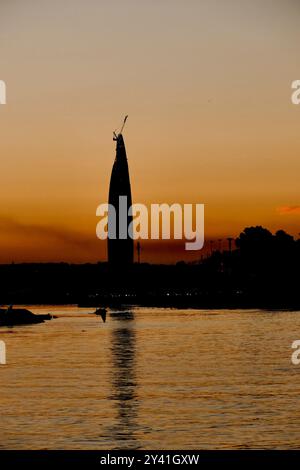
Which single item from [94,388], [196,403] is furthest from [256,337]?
[196,403]

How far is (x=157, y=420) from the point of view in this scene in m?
38.7

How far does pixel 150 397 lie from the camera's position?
151 feet

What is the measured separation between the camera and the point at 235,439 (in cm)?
3409

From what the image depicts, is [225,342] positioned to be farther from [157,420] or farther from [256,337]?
[157,420]

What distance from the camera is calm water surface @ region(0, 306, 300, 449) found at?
3466cm

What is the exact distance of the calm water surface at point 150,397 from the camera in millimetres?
34656

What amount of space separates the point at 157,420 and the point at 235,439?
513 cm
